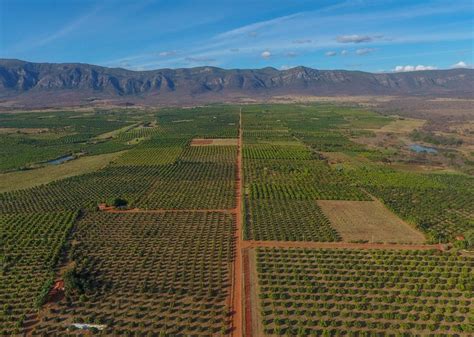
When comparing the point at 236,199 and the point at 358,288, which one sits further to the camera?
the point at 236,199

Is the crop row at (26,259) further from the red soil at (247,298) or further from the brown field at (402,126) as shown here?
the brown field at (402,126)

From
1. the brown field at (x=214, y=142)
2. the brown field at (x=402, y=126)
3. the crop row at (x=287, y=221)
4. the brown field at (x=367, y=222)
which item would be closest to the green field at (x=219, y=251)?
the crop row at (x=287, y=221)

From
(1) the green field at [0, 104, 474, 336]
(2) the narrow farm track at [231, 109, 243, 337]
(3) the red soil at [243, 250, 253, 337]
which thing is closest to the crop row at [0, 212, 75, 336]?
(1) the green field at [0, 104, 474, 336]

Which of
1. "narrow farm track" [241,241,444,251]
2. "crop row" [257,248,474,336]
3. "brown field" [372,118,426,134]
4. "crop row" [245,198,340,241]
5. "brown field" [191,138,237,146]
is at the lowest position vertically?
"crop row" [257,248,474,336]

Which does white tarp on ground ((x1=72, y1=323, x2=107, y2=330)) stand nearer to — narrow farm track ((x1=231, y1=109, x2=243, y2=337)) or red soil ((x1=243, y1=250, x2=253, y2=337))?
narrow farm track ((x1=231, y1=109, x2=243, y2=337))

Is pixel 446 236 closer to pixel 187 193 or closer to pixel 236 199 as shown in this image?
pixel 236 199

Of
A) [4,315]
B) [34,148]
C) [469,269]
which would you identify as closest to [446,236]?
[469,269]

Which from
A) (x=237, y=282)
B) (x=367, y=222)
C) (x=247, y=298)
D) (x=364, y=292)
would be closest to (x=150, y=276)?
(x=237, y=282)
